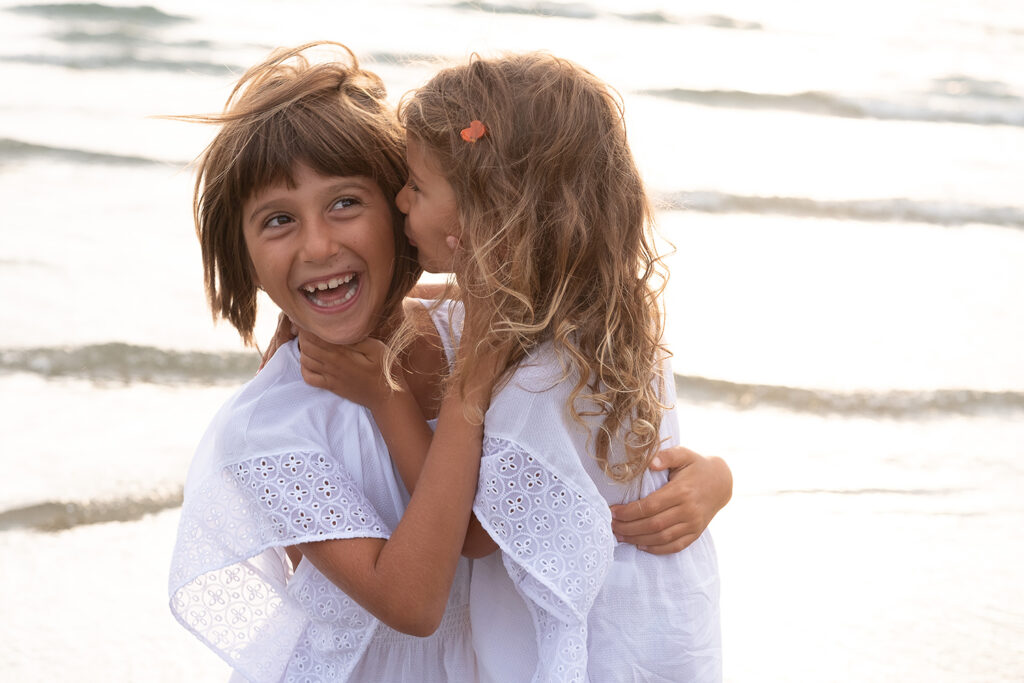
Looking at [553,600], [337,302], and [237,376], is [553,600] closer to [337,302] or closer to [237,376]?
[337,302]

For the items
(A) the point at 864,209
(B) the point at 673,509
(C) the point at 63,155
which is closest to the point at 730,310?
(A) the point at 864,209

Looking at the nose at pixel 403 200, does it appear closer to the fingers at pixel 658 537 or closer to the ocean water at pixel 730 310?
the ocean water at pixel 730 310

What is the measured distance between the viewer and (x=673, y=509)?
2.07m

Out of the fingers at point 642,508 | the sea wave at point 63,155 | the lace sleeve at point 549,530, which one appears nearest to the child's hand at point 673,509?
the fingers at point 642,508

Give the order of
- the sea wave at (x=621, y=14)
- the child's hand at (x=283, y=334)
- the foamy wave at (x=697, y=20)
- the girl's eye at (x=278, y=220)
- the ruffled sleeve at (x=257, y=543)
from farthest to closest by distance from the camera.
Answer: the foamy wave at (x=697, y=20) < the sea wave at (x=621, y=14) < the child's hand at (x=283, y=334) < the girl's eye at (x=278, y=220) < the ruffled sleeve at (x=257, y=543)

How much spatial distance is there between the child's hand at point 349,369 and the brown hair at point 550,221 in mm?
215

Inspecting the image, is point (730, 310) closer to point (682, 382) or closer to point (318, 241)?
point (682, 382)

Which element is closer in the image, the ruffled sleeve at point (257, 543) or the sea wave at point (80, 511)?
the ruffled sleeve at point (257, 543)

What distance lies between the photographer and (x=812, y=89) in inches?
337

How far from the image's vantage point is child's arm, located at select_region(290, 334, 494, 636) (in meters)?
1.89

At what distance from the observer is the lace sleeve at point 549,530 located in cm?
188

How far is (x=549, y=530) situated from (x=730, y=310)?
11.7 ft

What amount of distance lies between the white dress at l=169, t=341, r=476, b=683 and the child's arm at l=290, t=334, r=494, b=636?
0.21 ft

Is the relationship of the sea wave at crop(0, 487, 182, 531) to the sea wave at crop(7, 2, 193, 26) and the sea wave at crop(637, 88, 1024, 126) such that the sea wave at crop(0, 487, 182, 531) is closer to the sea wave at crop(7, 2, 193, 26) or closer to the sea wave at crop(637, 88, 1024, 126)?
the sea wave at crop(637, 88, 1024, 126)
